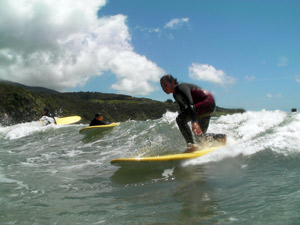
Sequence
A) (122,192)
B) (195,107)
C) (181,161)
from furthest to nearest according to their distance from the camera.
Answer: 1. (195,107)
2. (181,161)
3. (122,192)

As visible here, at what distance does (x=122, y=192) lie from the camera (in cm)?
344

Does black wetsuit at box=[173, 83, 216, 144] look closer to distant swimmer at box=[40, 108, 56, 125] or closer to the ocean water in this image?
the ocean water

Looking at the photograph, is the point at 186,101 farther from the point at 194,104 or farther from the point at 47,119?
the point at 47,119

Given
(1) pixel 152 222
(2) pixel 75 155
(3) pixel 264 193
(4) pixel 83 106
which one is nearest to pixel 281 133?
(3) pixel 264 193

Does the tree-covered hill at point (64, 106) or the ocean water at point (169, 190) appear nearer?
the ocean water at point (169, 190)

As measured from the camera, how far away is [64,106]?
3750 inches

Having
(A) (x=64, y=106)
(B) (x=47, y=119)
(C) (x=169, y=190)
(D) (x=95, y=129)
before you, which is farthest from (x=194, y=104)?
(A) (x=64, y=106)

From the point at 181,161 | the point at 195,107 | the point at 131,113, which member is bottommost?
the point at 181,161

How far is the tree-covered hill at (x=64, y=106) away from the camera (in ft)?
213

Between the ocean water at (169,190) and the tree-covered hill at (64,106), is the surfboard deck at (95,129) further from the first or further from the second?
the tree-covered hill at (64,106)

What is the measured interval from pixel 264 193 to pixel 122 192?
1.72m

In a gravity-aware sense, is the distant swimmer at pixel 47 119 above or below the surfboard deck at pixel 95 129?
above

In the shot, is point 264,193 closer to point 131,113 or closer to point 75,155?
point 75,155

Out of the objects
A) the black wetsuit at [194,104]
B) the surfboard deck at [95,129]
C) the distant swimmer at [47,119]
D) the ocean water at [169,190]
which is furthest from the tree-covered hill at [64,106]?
the black wetsuit at [194,104]
